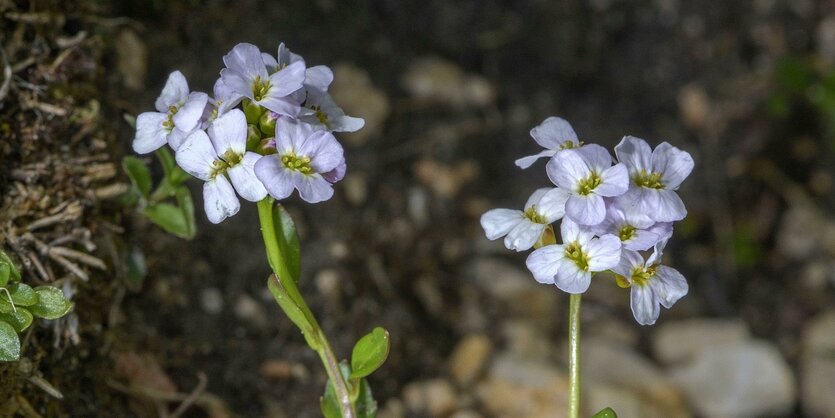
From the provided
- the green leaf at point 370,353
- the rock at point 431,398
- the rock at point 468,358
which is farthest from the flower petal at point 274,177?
the rock at point 468,358

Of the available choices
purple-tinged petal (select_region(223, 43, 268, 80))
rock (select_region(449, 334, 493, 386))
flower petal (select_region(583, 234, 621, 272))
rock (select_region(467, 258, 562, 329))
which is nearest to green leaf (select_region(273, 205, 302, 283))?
purple-tinged petal (select_region(223, 43, 268, 80))

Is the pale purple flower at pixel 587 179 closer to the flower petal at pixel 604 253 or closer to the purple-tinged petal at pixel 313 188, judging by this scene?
the flower petal at pixel 604 253

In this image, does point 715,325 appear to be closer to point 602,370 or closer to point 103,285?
point 602,370

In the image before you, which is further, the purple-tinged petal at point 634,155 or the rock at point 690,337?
the rock at point 690,337

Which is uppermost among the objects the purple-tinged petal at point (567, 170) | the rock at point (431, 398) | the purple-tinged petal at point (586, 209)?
the purple-tinged petal at point (567, 170)

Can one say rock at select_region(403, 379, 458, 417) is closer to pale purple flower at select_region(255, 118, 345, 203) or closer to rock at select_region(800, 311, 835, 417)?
pale purple flower at select_region(255, 118, 345, 203)

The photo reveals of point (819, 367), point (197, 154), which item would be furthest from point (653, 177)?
point (819, 367)

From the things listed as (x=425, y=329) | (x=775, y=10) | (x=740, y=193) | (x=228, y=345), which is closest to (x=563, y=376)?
(x=425, y=329)

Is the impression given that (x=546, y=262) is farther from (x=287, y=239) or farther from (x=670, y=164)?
(x=287, y=239)
